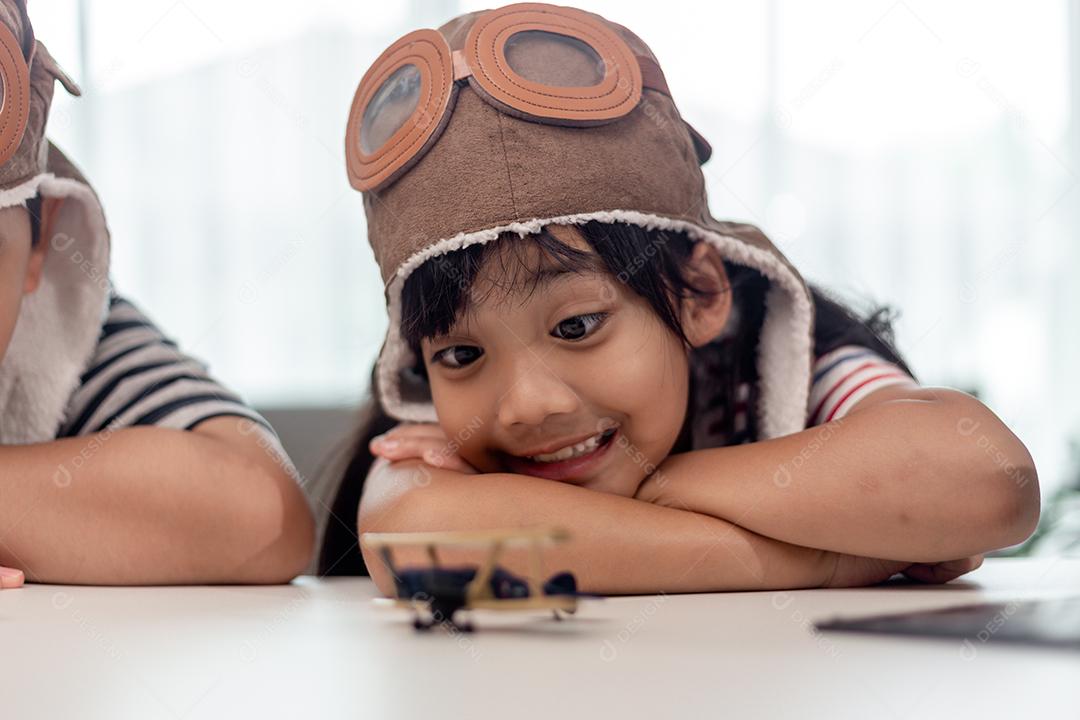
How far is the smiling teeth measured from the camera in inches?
33.0

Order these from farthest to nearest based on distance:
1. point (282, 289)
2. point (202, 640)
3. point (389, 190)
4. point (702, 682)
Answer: point (282, 289), point (389, 190), point (202, 640), point (702, 682)

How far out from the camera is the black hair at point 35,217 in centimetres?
86

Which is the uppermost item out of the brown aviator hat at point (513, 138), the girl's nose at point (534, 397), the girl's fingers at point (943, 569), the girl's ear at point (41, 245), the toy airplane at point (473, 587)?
the brown aviator hat at point (513, 138)

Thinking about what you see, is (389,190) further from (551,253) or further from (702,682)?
(702,682)

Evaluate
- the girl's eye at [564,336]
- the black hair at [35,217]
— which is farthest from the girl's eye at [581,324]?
the black hair at [35,217]

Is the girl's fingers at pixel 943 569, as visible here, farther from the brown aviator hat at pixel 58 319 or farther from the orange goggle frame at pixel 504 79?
the brown aviator hat at pixel 58 319

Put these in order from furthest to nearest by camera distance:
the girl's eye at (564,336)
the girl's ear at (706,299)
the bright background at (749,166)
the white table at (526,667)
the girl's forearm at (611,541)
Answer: the bright background at (749,166), the girl's ear at (706,299), the girl's eye at (564,336), the girl's forearm at (611,541), the white table at (526,667)

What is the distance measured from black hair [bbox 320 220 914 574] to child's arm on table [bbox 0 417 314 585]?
0.66 feet

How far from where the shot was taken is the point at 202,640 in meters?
0.53

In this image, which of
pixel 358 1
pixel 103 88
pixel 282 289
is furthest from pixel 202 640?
pixel 103 88

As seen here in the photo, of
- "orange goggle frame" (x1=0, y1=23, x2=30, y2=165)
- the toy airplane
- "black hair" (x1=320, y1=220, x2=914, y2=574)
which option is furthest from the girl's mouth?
"orange goggle frame" (x1=0, y1=23, x2=30, y2=165)

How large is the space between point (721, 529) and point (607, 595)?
9 centimetres

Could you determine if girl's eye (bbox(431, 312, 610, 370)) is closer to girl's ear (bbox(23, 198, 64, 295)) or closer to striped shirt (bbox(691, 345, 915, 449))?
striped shirt (bbox(691, 345, 915, 449))

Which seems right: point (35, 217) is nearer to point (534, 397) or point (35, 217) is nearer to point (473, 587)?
point (534, 397)
